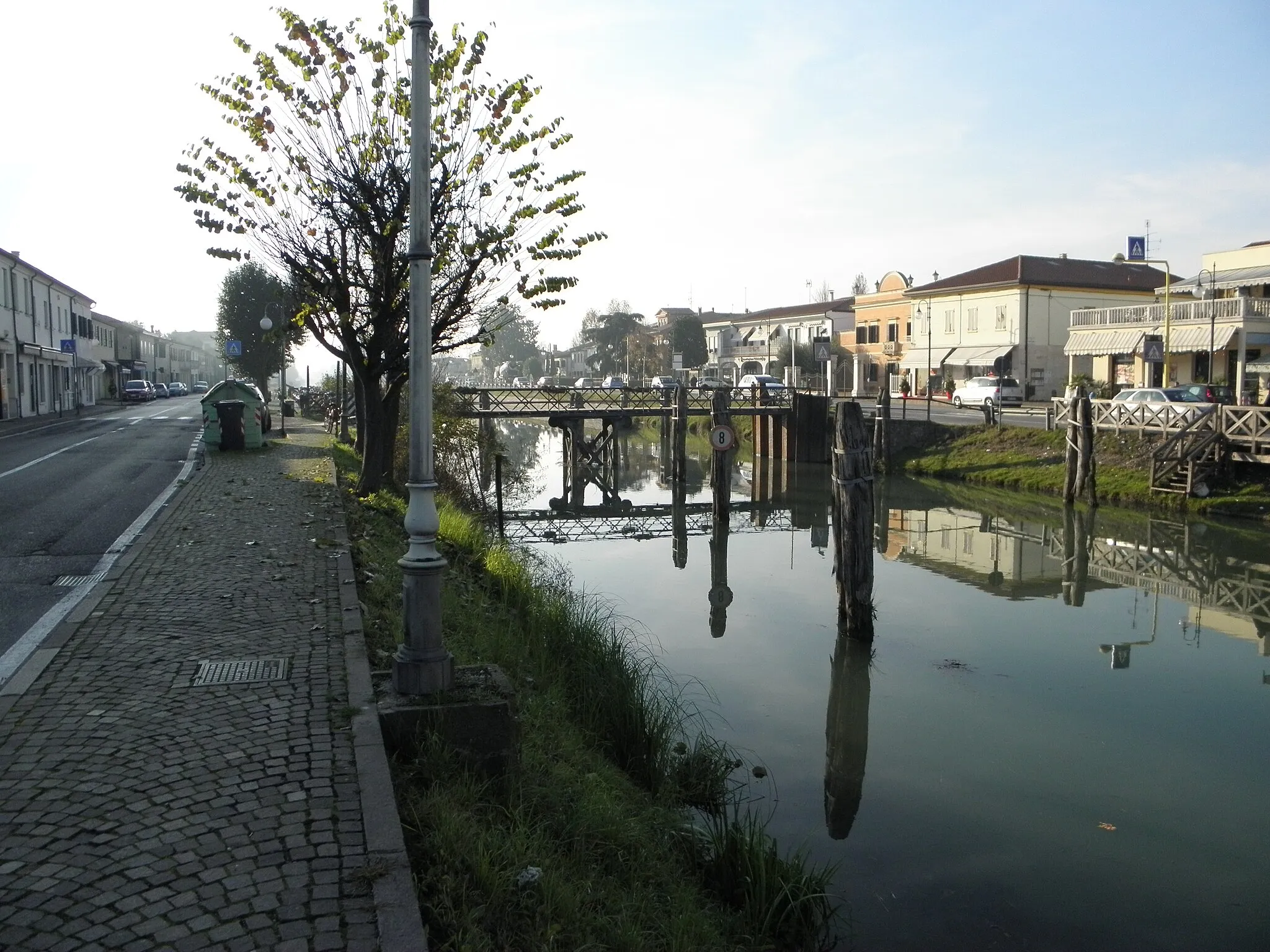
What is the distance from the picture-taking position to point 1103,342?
47438 millimetres

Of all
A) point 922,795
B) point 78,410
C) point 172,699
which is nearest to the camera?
point 172,699

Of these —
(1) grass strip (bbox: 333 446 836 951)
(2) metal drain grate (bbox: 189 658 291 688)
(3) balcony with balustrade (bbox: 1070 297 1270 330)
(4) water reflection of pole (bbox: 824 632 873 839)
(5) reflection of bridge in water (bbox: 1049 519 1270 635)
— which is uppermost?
(3) balcony with balustrade (bbox: 1070 297 1270 330)

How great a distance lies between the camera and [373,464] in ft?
59.7

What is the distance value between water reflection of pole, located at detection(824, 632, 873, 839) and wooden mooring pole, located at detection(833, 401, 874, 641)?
0.37m

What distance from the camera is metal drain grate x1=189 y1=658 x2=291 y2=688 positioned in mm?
7109

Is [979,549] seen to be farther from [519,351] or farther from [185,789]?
[519,351]

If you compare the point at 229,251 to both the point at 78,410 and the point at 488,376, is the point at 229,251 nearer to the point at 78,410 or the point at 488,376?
the point at 78,410

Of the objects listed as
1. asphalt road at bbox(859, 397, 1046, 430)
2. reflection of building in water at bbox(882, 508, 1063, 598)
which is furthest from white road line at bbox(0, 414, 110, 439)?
asphalt road at bbox(859, 397, 1046, 430)

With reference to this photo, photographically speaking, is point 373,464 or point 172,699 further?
point 373,464

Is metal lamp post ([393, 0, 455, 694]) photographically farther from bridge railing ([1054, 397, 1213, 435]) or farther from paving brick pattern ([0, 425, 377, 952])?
bridge railing ([1054, 397, 1213, 435])

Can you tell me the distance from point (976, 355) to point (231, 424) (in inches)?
1594

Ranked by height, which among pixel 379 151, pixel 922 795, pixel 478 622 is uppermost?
pixel 379 151

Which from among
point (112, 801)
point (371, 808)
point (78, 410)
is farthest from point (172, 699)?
point (78, 410)

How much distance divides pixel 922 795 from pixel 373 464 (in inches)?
465
